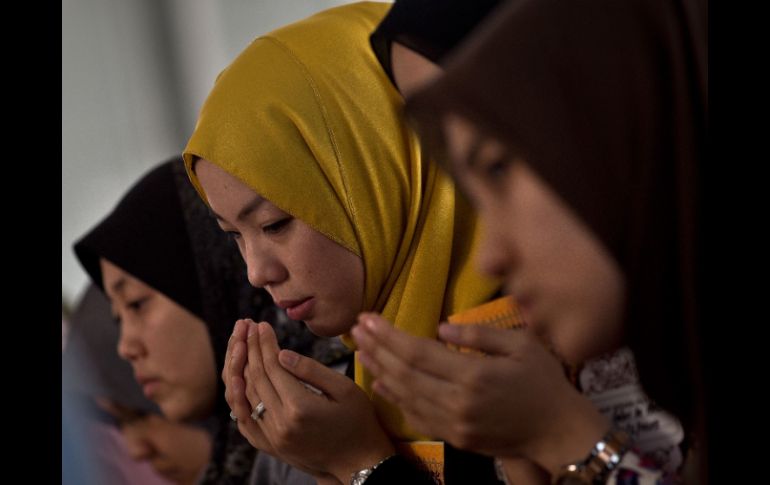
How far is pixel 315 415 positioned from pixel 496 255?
0.79 feet

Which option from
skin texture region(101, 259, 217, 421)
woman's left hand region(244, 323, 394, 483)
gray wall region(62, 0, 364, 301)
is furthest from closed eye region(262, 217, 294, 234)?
skin texture region(101, 259, 217, 421)

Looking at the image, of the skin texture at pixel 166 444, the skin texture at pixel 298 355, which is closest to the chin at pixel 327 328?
the skin texture at pixel 298 355

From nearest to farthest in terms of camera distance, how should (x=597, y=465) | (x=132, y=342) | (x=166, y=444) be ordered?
(x=597, y=465) < (x=132, y=342) < (x=166, y=444)

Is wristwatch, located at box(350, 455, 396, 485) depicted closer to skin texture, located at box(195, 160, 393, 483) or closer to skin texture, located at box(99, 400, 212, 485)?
skin texture, located at box(195, 160, 393, 483)

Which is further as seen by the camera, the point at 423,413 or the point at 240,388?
the point at 240,388

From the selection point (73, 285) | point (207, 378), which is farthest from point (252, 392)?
point (73, 285)

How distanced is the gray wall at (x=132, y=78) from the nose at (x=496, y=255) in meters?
0.47

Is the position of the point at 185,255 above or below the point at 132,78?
below

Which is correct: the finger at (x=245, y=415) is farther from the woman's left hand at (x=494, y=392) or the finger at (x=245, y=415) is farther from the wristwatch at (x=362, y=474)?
the woman's left hand at (x=494, y=392)

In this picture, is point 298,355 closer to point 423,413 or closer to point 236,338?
point 236,338

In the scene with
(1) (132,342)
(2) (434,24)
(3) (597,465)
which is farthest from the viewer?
(1) (132,342)

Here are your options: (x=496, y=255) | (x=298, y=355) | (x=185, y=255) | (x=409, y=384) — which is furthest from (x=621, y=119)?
(x=185, y=255)

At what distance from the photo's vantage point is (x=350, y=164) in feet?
2.46

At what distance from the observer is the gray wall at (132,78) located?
1026mm
